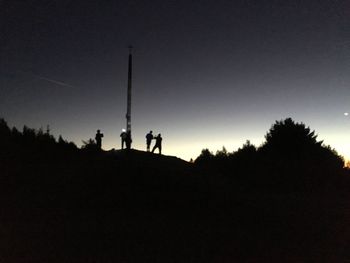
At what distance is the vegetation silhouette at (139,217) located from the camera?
12633 millimetres

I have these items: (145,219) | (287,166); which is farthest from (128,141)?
(287,166)

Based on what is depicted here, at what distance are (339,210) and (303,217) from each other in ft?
16.8

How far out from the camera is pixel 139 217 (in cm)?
1731

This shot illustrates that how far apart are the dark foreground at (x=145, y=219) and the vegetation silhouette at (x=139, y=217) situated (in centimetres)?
4

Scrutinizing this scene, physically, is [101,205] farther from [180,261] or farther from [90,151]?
[90,151]

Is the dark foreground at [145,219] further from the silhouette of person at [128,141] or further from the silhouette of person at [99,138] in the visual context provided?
the silhouette of person at [99,138]

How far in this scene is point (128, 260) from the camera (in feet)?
38.2

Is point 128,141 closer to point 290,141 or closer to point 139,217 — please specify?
point 139,217

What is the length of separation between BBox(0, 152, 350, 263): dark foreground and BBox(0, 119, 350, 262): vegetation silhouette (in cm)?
4

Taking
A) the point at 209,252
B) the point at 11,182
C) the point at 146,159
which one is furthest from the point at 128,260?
the point at 146,159

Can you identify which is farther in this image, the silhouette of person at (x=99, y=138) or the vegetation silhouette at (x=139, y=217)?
the silhouette of person at (x=99, y=138)

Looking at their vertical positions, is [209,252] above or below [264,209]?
below

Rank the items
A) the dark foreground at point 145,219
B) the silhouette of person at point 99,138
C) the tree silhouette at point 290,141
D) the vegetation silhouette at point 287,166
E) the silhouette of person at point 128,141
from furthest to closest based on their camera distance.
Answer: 1. the tree silhouette at point 290,141
2. the vegetation silhouette at point 287,166
3. the silhouette of person at point 99,138
4. the silhouette of person at point 128,141
5. the dark foreground at point 145,219

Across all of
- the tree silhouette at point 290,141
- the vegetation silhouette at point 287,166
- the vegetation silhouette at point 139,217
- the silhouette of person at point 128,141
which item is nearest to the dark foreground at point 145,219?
the vegetation silhouette at point 139,217
